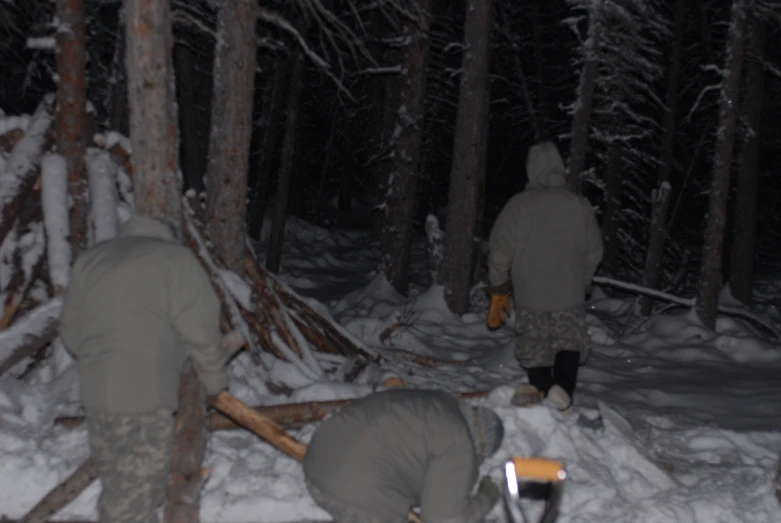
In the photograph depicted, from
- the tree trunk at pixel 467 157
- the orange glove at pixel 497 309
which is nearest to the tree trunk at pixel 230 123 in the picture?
the orange glove at pixel 497 309

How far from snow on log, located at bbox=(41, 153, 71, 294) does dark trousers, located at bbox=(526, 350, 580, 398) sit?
14.2 feet

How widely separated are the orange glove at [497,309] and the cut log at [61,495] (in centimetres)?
330

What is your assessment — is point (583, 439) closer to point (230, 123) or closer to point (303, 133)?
point (230, 123)

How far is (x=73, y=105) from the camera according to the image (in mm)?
8531

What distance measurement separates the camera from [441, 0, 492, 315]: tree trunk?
44.4ft

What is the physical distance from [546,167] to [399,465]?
3672 millimetres

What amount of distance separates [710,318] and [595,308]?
12.0ft

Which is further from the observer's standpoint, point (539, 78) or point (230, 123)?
point (539, 78)

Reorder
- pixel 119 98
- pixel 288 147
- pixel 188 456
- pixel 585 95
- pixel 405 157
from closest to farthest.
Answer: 1. pixel 188 456
2. pixel 119 98
3. pixel 585 95
4. pixel 405 157
5. pixel 288 147

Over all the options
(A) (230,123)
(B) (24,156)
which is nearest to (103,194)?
(B) (24,156)

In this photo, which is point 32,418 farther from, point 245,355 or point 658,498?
point 658,498

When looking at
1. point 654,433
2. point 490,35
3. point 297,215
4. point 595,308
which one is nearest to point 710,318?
point 595,308

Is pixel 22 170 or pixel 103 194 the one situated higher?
pixel 22 170

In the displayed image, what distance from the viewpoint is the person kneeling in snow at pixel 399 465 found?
367cm
